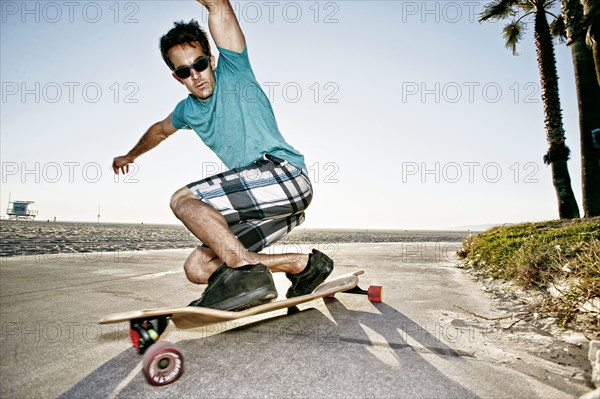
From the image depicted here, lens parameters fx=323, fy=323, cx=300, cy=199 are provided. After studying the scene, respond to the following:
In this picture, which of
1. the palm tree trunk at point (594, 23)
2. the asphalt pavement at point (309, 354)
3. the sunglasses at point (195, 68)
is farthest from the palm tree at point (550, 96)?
the sunglasses at point (195, 68)

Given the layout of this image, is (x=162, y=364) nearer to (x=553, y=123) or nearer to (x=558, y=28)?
(x=553, y=123)

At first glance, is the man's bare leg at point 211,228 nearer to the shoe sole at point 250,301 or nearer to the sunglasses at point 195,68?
the shoe sole at point 250,301

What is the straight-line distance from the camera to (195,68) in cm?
235

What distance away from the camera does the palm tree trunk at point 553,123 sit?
8.63 metres

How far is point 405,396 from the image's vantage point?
1253mm

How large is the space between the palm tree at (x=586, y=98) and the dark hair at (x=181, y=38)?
9320 millimetres

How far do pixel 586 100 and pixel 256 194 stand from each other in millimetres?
10059

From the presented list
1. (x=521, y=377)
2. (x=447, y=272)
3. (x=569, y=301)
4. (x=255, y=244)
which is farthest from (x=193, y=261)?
(x=447, y=272)

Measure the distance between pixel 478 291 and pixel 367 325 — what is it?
1.85 meters

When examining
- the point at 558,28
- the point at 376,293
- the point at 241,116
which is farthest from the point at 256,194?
the point at 558,28

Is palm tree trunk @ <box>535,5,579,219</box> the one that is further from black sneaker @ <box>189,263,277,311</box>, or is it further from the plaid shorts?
black sneaker @ <box>189,263,277,311</box>

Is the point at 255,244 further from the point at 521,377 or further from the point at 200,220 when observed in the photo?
the point at 521,377

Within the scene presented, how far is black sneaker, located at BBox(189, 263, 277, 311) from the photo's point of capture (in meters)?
1.78

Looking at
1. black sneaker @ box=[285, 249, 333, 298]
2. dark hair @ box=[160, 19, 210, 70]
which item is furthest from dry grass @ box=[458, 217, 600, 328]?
dark hair @ box=[160, 19, 210, 70]
